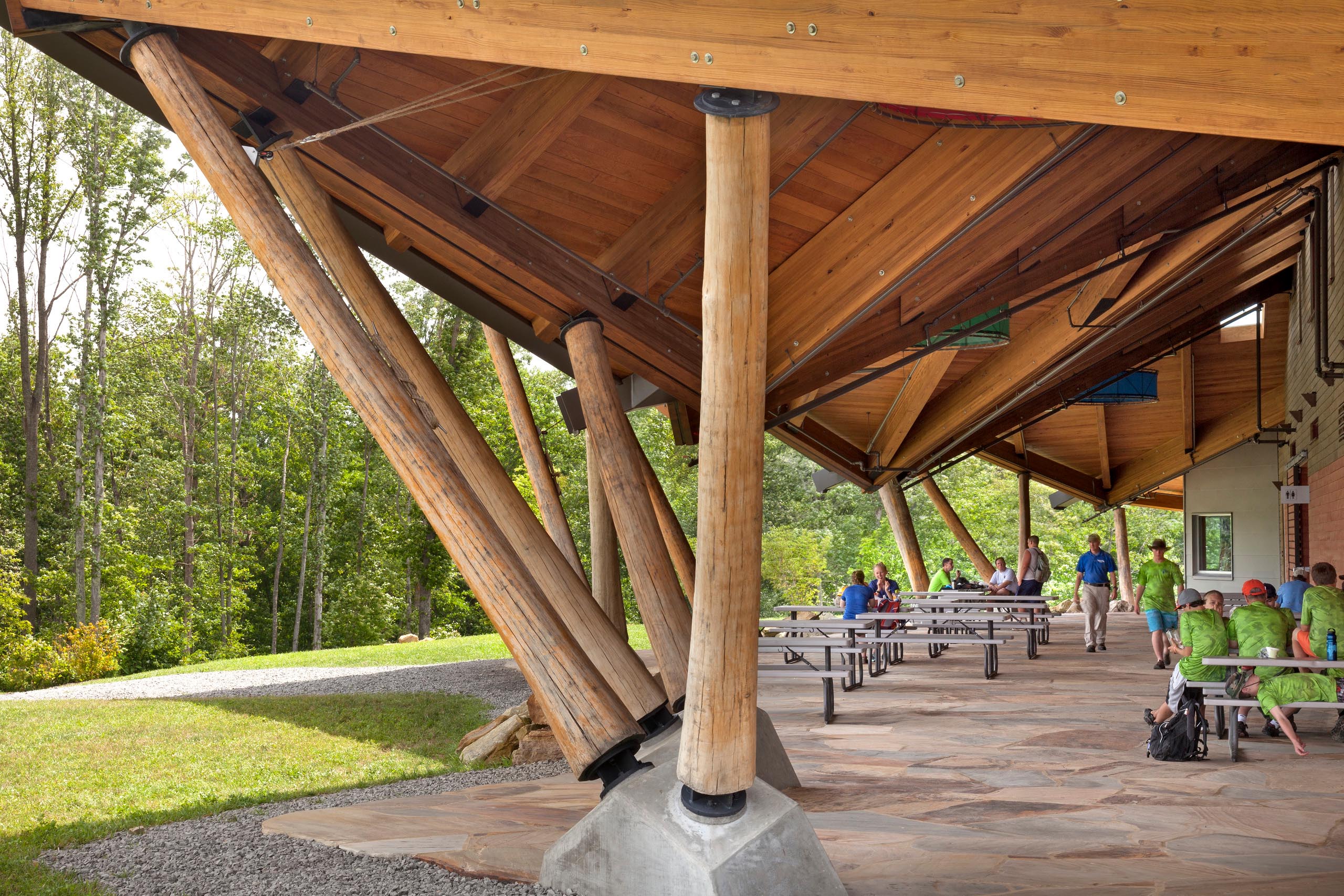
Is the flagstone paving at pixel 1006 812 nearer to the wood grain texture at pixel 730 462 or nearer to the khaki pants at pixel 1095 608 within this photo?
the wood grain texture at pixel 730 462

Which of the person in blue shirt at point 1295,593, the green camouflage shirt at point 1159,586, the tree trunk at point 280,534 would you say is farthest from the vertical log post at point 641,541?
the tree trunk at point 280,534

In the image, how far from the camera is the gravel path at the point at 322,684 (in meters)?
13.3

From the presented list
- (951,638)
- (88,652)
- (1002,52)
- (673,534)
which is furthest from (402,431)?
(88,652)

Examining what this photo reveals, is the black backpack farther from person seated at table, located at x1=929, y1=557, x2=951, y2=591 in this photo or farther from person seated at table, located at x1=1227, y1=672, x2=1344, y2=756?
person seated at table, located at x1=929, y1=557, x2=951, y2=591

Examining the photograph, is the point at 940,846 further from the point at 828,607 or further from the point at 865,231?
the point at 828,607

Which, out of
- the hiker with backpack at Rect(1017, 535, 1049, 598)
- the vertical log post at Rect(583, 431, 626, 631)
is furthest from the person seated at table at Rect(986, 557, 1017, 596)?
the vertical log post at Rect(583, 431, 626, 631)

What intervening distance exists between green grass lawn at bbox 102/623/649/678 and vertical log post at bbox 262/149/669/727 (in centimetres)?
1156

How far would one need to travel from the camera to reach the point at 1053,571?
4069 cm

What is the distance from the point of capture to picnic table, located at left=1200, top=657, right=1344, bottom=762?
6.29 meters

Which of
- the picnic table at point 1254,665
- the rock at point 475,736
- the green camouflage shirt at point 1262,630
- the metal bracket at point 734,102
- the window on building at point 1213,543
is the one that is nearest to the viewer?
the metal bracket at point 734,102

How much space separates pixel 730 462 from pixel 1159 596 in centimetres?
872

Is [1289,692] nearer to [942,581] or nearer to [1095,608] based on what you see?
[1095,608]

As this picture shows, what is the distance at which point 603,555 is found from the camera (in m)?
9.44

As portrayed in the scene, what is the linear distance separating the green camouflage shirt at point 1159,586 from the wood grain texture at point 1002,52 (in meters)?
9.14
